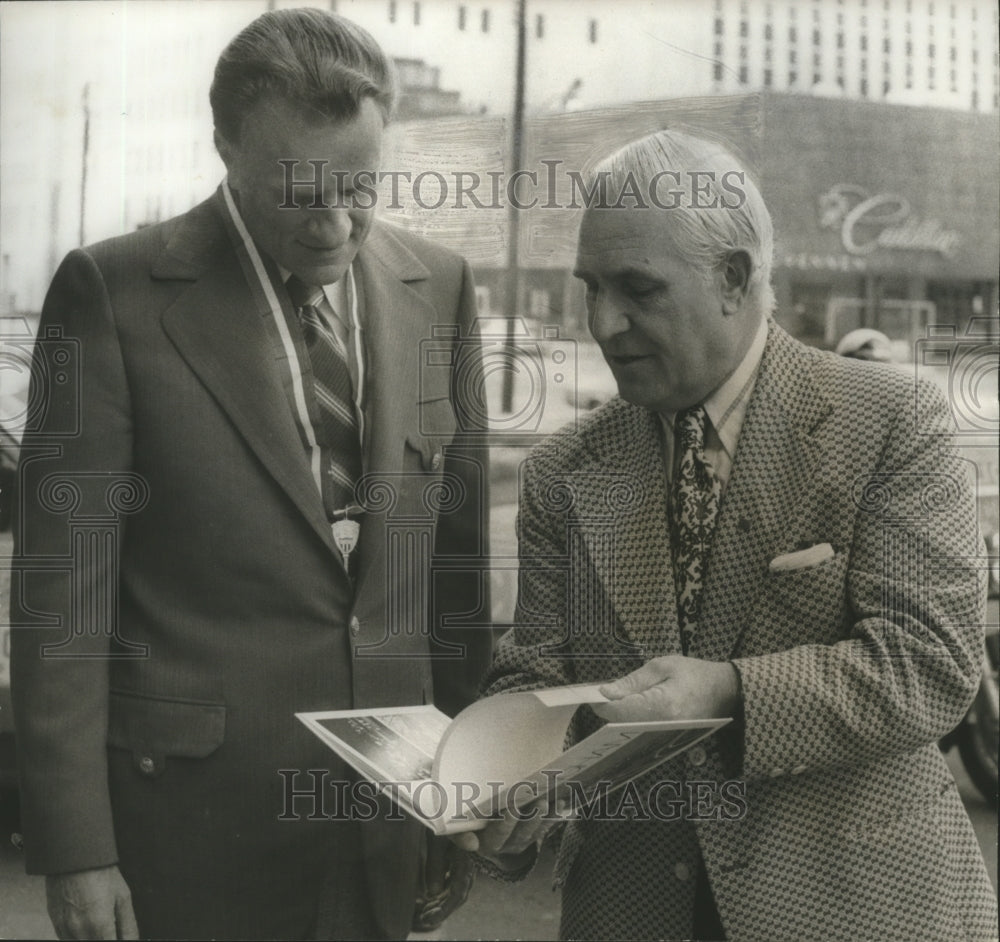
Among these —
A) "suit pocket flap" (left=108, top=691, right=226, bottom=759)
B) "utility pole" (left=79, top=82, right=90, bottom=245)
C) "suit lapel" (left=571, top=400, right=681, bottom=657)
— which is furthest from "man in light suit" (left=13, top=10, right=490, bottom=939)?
"suit lapel" (left=571, top=400, right=681, bottom=657)

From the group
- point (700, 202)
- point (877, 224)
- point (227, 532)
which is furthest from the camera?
point (877, 224)

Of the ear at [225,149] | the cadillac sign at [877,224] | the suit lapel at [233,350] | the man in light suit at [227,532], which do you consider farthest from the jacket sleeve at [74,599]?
the cadillac sign at [877,224]

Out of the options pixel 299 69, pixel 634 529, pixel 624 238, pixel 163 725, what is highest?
pixel 299 69

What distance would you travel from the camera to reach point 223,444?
2404 millimetres

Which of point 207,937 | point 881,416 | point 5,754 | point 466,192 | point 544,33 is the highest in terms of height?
point 544,33

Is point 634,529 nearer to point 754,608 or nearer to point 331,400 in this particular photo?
point 754,608

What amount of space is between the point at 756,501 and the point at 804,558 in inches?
5.1

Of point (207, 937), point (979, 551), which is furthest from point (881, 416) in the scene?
point (207, 937)

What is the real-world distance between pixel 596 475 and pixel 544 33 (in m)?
1.00

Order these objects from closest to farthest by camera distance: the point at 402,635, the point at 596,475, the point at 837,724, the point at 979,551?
the point at 837,724 → the point at 979,551 → the point at 596,475 → the point at 402,635

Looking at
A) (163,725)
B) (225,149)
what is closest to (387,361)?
(225,149)

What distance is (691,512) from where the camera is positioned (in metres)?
2.26

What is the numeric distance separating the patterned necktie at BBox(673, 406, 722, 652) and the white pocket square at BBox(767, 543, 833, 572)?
0.14m

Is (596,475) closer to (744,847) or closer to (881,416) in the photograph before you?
(881,416)
